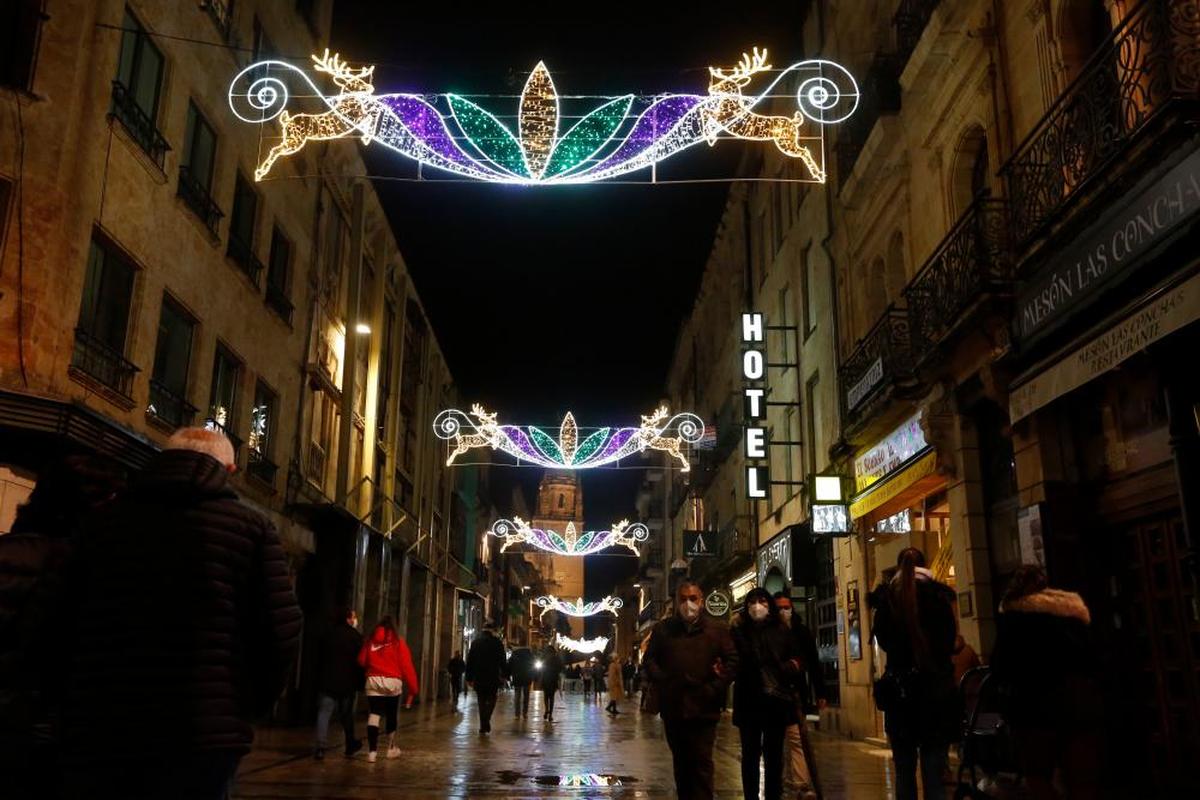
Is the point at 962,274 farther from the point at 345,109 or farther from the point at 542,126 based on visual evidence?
the point at 345,109

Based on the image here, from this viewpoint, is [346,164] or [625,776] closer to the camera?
[625,776]

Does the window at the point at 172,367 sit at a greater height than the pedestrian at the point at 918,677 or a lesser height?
greater

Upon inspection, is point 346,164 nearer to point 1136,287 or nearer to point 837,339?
point 837,339

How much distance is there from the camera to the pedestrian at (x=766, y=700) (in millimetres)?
8211

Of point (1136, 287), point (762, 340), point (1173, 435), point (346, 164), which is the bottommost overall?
point (1173, 435)

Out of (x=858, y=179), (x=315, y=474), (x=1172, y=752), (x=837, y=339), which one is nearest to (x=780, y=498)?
(x=837, y=339)

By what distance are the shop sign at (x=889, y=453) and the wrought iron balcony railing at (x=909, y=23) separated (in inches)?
228

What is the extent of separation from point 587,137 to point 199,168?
23.6ft

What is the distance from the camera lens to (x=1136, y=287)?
9.09m

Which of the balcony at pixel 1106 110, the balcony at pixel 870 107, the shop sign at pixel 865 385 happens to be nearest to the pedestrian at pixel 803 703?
the balcony at pixel 1106 110

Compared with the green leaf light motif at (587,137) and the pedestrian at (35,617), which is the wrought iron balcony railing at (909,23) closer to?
the green leaf light motif at (587,137)

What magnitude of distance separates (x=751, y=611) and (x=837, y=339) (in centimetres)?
1237

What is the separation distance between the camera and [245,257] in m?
18.1

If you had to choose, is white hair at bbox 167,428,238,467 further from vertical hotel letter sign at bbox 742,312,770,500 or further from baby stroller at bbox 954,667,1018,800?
vertical hotel letter sign at bbox 742,312,770,500
